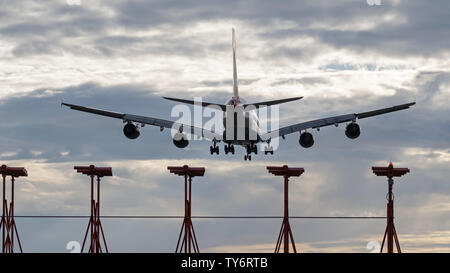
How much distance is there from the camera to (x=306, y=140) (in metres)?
111

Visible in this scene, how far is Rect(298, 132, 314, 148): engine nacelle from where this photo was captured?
365 ft

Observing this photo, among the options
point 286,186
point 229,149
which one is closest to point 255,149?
point 229,149

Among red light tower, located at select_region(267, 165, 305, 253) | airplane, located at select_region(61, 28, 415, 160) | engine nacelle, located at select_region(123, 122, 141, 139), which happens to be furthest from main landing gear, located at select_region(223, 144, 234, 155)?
red light tower, located at select_region(267, 165, 305, 253)

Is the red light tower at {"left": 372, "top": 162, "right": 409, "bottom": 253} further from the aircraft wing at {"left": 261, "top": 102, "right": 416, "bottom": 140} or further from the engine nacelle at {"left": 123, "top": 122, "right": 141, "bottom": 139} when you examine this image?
the engine nacelle at {"left": 123, "top": 122, "right": 141, "bottom": 139}

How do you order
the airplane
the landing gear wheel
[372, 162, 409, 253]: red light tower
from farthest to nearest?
the landing gear wheel → the airplane → [372, 162, 409, 253]: red light tower

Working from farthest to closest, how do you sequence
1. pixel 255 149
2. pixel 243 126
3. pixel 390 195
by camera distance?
1. pixel 255 149
2. pixel 243 126
3. pixel 390 195

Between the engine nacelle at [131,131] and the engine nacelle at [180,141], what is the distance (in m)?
6.66

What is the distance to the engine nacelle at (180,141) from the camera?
11156cm

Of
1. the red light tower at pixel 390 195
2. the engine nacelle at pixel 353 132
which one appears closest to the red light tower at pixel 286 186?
the red light tower at pixel 390 195

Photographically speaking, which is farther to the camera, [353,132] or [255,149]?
[255,149]

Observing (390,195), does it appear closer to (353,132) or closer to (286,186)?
(286,186)

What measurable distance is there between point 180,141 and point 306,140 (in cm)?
1583

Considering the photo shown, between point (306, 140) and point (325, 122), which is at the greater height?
point (325, 122)
